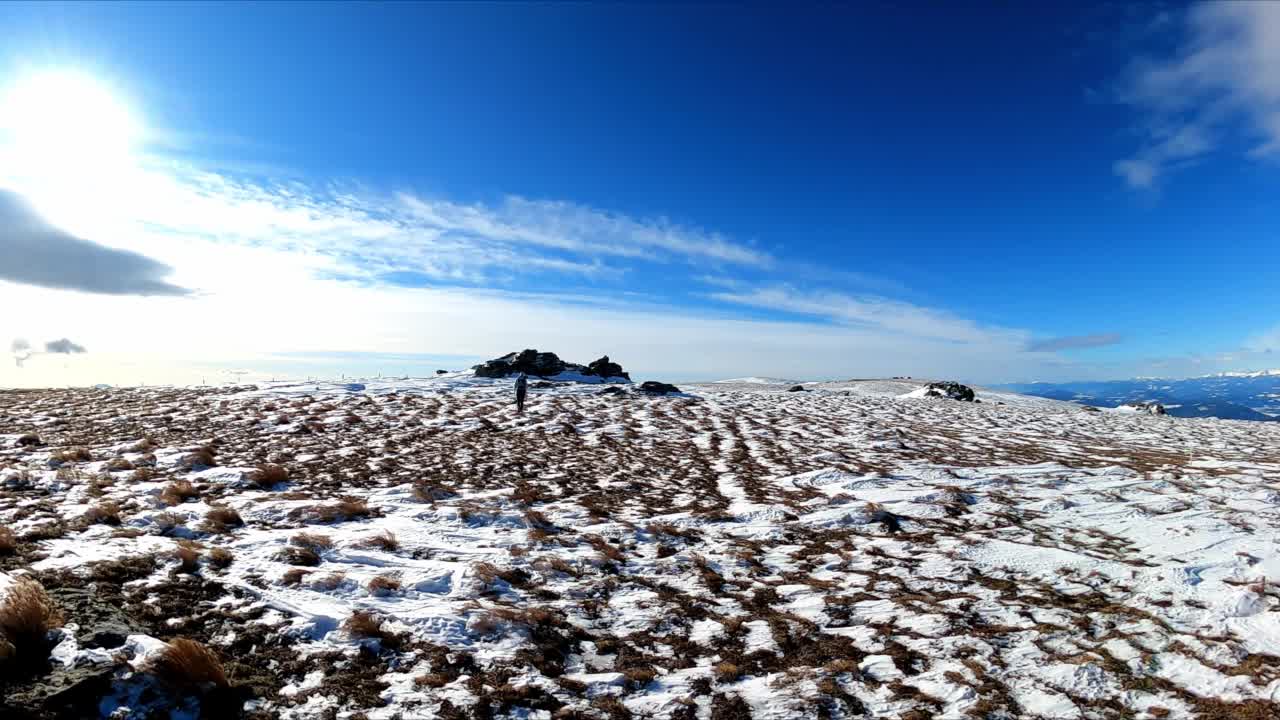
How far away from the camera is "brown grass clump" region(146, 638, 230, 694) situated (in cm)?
454

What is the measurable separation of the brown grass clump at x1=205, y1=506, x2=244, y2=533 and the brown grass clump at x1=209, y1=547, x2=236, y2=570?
1.53m

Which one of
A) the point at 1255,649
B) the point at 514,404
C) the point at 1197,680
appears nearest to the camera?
the point at 1197,680

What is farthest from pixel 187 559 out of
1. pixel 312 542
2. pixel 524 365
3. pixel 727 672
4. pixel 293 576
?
pixel 524 365

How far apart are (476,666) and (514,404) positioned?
2331cm

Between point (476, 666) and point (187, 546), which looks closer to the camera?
point (476, 666)

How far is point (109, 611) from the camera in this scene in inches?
213

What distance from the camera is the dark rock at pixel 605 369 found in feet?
155

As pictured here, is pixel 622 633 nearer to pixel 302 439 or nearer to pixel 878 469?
pixel 878 469

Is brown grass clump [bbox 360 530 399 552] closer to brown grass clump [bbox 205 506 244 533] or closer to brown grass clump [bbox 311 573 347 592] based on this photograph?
brown grass clump [bbox 311 573 347 592]

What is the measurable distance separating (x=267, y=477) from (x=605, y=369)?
3690 centimetres

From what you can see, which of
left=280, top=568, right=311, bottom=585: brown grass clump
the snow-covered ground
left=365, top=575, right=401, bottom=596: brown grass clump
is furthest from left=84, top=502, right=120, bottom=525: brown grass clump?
left=365, top=575, right=401, bottom=596: brown grass clump

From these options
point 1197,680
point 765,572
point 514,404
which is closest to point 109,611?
point 765,572

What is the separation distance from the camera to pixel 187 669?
4.60m

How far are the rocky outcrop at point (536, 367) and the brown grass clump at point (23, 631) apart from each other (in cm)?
3659
